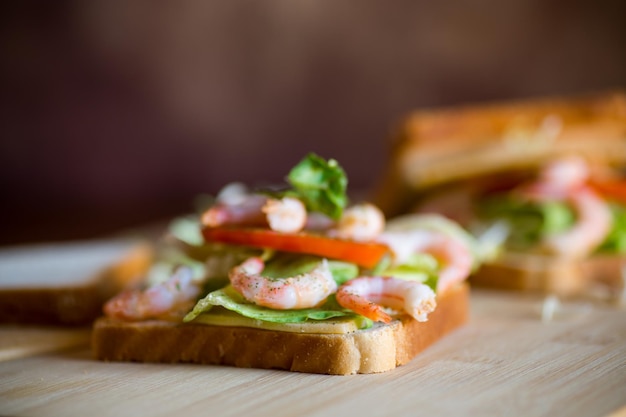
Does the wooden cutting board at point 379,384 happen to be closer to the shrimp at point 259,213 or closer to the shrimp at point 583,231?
the shrimp at point 259,213

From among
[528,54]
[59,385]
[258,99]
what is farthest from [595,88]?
[59,385]

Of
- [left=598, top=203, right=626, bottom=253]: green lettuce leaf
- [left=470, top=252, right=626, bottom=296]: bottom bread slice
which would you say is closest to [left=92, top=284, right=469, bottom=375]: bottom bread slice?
[left=470, top=252, right=626, bottom=296]: bottom bread slice

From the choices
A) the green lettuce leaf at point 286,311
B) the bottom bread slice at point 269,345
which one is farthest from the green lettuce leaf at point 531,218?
the green lettuce leaf at point 286,311

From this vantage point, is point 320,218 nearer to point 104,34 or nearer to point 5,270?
point 5,270

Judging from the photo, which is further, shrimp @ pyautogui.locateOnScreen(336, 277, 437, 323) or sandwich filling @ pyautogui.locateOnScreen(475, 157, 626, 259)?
sandwich filling @ pyautogui.locateOnScreen(475, 157, 626, 259)

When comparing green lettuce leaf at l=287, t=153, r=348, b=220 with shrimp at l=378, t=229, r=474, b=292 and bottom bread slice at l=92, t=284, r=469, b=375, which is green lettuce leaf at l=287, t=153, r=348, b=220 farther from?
bottom bread slice at l=92, t=284, r=469, b=375
